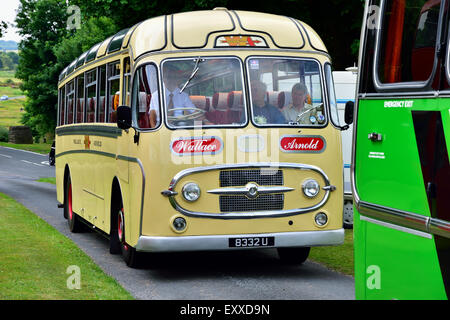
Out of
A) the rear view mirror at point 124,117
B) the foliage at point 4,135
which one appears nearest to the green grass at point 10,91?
the foliage at point 4,135

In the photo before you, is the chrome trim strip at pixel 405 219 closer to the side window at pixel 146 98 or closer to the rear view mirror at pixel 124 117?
the side window at pixel 146 98

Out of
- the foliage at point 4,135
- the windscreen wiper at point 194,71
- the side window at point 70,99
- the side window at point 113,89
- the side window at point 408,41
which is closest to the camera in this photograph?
the side window at point 408,41

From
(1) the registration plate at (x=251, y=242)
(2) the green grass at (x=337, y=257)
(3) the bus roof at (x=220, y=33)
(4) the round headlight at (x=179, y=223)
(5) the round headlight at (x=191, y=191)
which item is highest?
(3) the bus roof at (x=220, y=33)

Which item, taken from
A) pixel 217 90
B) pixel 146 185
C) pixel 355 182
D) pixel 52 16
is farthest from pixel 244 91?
pixel 52 16

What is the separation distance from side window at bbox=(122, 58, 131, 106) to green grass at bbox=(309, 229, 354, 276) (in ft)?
11.8

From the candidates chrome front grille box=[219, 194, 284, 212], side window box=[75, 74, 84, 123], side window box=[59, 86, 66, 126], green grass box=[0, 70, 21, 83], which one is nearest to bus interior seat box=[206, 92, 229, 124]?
chrome front grille box=[219, 194, 284, 212]

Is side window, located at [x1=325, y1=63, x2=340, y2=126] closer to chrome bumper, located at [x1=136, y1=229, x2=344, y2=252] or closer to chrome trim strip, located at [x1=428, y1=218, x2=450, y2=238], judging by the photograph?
chrome bumper, located at [x1=136, y1=229, x2=344, y2=252]

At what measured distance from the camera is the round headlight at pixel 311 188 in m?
10.5

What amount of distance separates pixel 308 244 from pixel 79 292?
2.87m

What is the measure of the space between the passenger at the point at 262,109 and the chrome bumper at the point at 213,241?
4.64 ft

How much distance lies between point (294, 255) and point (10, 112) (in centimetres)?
12017

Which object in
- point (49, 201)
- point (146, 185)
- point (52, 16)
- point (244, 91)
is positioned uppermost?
point (52, 16)

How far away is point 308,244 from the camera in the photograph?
1053cm
